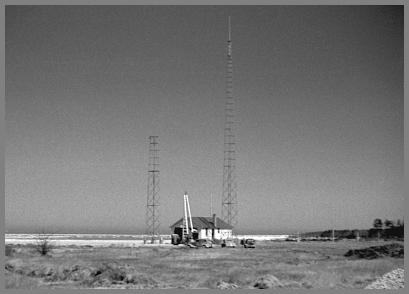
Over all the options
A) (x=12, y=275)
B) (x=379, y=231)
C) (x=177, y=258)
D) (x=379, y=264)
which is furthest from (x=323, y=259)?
(x=379, y=231)

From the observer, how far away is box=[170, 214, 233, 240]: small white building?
7675 cm

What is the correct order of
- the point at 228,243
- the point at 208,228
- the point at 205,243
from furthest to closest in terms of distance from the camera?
the point at 208,228 → the point at 228,243 → the point at 205,243

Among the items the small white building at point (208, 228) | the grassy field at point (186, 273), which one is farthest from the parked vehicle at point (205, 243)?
the grassy field at point (186, 273)

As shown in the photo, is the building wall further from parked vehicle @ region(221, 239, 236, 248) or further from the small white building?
parked vehicle @ region(221, 239, 236, 248)

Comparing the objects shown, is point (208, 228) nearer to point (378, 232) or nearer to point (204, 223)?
point (204, 223)

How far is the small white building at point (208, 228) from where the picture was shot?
76750mm

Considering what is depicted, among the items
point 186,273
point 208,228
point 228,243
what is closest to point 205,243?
point 228,243

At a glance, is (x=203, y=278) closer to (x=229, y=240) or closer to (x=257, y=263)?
(x=257, y=263)

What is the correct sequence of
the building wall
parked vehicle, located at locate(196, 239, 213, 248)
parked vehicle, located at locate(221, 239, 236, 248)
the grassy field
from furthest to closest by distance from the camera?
1. the building wall
2. parked vehicle, located at locate(221, 239, 236, 248)
3. parked vehicle, located at locate(196, 239, 213, 248)
4. the grassy field

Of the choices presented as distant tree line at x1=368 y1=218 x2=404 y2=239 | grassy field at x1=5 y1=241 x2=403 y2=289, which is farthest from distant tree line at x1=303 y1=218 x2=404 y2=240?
grassy field at x1=5 y1=241 x2=403 y2=289

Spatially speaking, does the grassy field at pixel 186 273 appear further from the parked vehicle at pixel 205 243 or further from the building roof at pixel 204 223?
the building roof at pixel 204 223

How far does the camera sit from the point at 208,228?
7750 centimetres

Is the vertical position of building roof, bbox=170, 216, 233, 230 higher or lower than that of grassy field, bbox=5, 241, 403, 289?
higher

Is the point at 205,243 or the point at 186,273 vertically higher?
the point at 205,243
